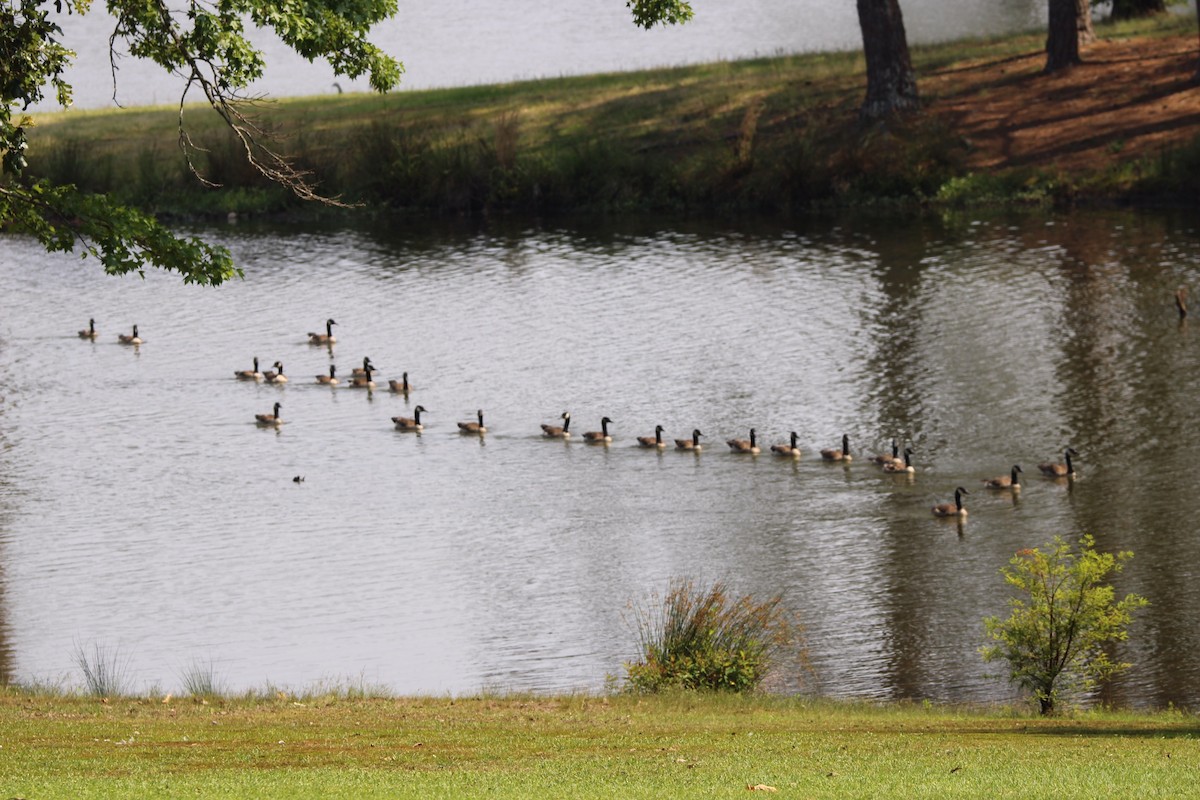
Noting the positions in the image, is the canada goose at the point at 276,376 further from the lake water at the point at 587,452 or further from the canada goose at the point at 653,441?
the canada goose at the point at 653,441

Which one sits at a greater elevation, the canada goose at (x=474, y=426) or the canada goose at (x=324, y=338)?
the canada goose at (x=324, y=338)

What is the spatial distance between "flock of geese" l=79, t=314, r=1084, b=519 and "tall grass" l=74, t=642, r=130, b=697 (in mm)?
9634

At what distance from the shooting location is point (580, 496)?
1241 inches

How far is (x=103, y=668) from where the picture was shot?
2198 centimetres

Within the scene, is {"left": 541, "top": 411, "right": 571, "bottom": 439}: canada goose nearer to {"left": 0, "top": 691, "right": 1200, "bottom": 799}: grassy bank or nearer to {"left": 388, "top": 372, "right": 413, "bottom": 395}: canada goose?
{"left": 388, "top": 372, "right": 413, "bottom": 395}: canada goose

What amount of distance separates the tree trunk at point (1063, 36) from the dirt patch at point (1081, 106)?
0.44 meters

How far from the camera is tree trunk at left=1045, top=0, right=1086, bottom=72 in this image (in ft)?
198

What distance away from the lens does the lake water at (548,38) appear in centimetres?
8431

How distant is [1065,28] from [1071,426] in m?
30.5

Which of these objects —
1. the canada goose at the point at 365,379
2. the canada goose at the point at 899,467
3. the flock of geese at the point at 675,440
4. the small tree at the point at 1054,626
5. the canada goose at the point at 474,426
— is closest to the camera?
the small tree at the point at 1054,626

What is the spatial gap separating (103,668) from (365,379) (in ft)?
63.2

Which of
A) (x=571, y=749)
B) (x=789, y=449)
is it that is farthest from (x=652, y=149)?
(x=571, y=749)

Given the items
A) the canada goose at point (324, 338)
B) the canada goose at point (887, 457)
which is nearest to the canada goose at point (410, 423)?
the canada goose at point (324, 338)

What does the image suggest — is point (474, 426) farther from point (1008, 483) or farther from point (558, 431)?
point (1008, 483)
